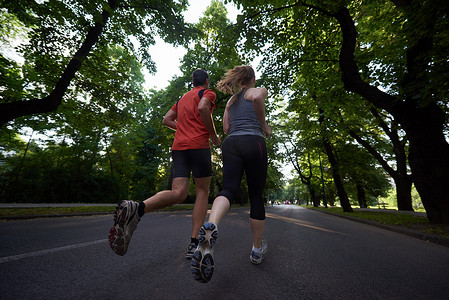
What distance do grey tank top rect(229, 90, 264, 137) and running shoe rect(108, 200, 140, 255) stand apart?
1.24 m

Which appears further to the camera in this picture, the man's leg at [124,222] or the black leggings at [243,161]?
the black leggings at [243,161]

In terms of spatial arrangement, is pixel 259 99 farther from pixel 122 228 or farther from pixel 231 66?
pixel 231 66

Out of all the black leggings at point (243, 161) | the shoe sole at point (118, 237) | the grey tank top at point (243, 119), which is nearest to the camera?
the shoe sole at point (118, 237)

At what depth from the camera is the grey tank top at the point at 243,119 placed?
2.10 m

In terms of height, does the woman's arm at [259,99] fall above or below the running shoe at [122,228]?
above

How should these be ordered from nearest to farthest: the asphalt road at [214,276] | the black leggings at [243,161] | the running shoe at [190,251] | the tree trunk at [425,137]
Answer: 1. the asphalt road at [214,276]
2. the black leggings at [243,161]
3. the running shoe at [190,251]
4. the tree trunk at [425,137]

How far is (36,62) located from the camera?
8430 mm

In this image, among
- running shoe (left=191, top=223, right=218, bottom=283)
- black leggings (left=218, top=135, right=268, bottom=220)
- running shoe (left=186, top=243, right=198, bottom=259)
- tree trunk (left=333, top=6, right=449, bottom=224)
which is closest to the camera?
running shoe (left=191, top=223, right=218, bottom=283)

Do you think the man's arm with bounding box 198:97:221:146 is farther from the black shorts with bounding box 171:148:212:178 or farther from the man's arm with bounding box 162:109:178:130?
the man's arm with bounding box 162:109:178:130

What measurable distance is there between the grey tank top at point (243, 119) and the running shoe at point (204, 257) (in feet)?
3.45

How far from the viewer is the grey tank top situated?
210 centimetres

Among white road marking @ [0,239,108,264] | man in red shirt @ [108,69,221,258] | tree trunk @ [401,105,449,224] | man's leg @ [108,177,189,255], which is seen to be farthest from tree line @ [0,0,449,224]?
white road marking @ [0,239,108,264]

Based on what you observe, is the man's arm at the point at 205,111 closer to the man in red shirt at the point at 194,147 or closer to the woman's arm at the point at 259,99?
the man in red shirt at the point at 194,147

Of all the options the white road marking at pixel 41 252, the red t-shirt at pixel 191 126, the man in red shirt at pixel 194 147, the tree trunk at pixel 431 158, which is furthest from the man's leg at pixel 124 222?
the tree trunk at pixel 431 158
